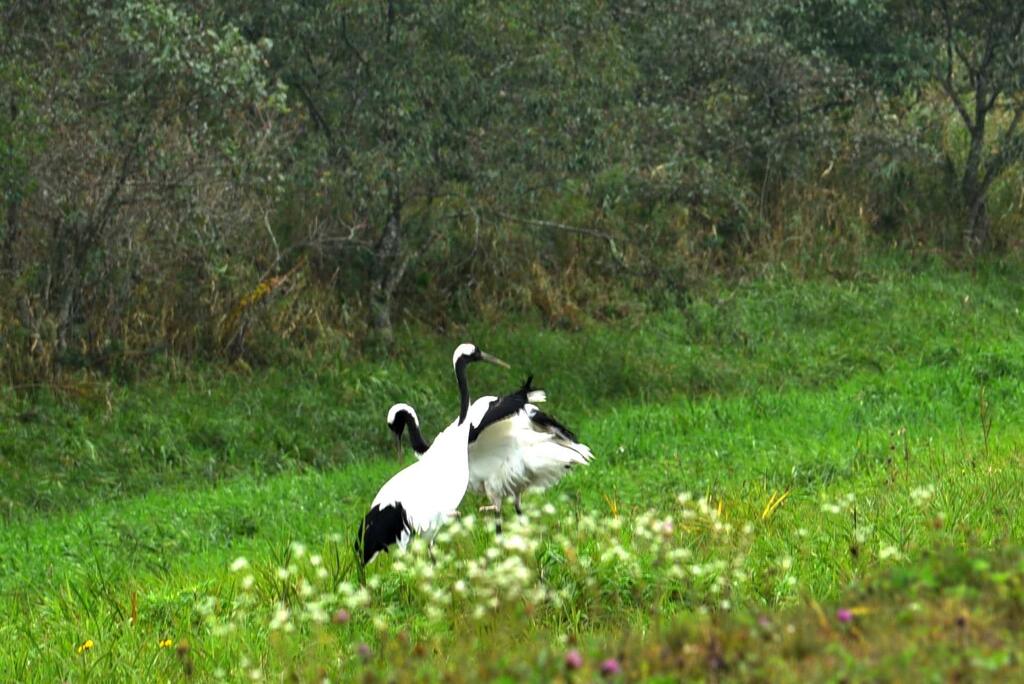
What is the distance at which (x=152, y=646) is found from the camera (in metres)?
7.05

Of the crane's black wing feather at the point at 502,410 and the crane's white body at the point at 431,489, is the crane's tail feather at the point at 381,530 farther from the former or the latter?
the crane's black wing feather at the point at 502,410

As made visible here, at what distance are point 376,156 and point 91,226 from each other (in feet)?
8.62

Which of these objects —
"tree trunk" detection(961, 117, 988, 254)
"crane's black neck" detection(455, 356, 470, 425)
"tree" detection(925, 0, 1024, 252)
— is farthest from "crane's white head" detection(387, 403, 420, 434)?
"tree trunk" detection(961, 117, 988, 254)

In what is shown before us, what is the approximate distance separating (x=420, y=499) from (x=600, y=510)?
158 cm

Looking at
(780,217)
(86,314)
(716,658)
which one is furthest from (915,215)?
(716,658)

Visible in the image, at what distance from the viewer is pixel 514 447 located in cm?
991

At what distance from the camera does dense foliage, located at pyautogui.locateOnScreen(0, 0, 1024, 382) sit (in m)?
13.7

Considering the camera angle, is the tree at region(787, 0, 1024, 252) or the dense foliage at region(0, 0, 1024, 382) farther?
the tree at region(787, 0, 1024, 252)

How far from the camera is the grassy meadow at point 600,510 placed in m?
4.46

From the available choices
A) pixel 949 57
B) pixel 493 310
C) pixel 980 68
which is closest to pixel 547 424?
pixel 493 310

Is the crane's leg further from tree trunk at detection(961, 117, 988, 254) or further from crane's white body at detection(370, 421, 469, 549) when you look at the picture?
tree trunk at detection(961, 117, 988, 254)

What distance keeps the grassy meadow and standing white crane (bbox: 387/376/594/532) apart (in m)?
0.21

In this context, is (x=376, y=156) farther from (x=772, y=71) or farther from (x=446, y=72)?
(x=772, y=71)

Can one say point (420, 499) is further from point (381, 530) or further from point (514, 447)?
point (514, 447)
